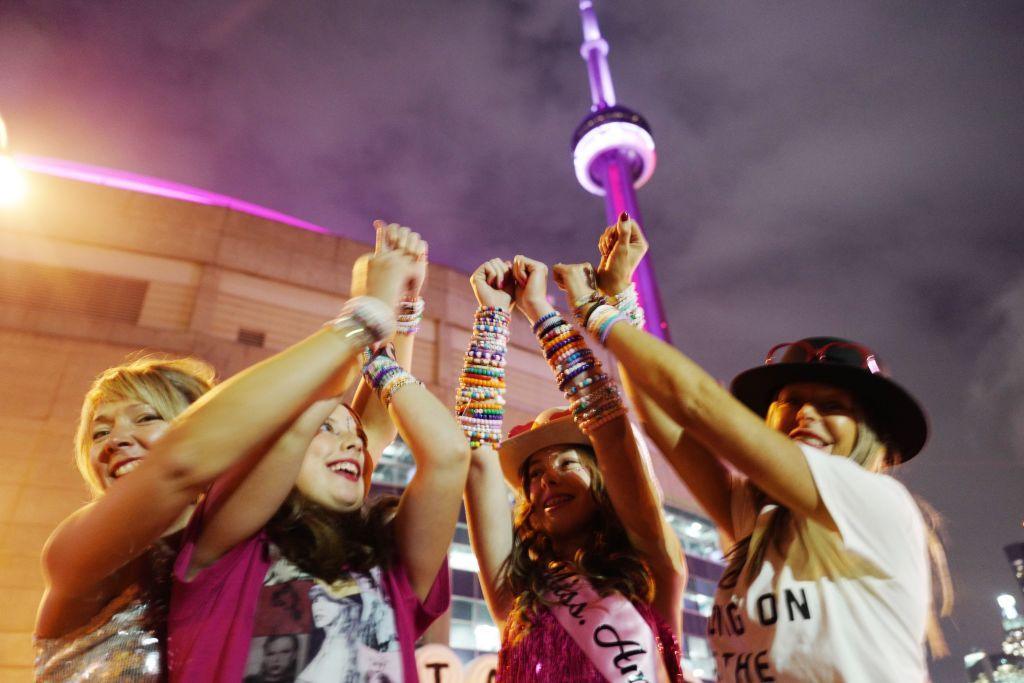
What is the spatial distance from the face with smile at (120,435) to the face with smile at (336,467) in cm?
56

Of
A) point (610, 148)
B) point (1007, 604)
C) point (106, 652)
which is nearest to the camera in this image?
point (106, 652)

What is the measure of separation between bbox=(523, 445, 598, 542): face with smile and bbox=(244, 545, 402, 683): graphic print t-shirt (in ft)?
3.20

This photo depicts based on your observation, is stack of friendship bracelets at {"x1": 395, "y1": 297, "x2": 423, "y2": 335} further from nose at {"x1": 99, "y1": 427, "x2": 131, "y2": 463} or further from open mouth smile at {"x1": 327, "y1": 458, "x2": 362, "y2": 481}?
nose at {"x1": 99, "y1": 427, "x2": 131, "y2": 463}

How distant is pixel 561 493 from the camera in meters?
2.56

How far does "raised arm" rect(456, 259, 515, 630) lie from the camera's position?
236 centimetres

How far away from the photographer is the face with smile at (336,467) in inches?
72.7

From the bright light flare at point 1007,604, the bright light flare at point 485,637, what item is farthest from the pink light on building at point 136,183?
the bright light flare at point 1007,604

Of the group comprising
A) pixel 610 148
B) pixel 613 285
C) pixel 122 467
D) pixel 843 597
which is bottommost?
pixel 843 597

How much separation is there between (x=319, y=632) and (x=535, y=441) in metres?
1.32

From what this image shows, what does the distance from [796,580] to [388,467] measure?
1919cm

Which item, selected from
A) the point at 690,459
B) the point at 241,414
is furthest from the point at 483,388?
the point at 241,414

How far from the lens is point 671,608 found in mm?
2373

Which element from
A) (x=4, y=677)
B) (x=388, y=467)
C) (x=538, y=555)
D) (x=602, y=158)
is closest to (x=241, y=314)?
(x=388, y=467)

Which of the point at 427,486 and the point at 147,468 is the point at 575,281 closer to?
the point at 427,486
